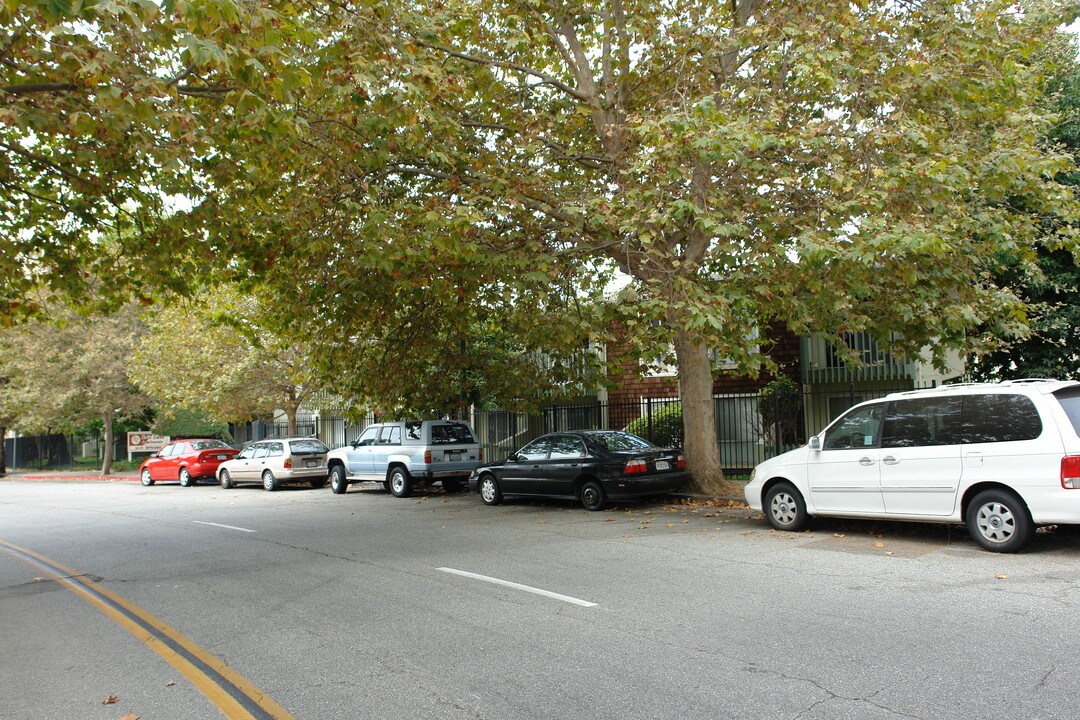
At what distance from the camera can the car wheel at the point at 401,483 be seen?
19.2 meters

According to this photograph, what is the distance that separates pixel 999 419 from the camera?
8.89 m

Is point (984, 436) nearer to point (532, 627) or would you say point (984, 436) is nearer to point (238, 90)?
point (532, 627)

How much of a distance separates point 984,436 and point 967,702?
5117 millimetres

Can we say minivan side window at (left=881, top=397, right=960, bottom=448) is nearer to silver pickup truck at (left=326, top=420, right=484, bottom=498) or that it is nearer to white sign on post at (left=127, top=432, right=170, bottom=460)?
silver pickup truck at (left=326, top=420, right=484, bottom=498)

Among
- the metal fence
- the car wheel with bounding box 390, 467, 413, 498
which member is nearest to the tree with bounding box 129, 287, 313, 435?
the metal fence

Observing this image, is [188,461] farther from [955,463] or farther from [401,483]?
[955,463]

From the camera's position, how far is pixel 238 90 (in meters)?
8.91

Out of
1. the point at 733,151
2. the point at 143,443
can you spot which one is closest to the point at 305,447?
the point at 143,443

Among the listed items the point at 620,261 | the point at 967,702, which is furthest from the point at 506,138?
the point at 967,702

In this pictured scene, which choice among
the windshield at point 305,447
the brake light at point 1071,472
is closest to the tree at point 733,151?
the brake light at point 1071,472

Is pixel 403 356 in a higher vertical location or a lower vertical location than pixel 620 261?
lower

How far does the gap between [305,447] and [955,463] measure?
18.5 meters

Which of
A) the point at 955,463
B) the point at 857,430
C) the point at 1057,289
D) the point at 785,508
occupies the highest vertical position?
the point at 1057,289

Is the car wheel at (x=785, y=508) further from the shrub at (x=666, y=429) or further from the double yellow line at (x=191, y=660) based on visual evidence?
the shrub at (x=666, y=429)
